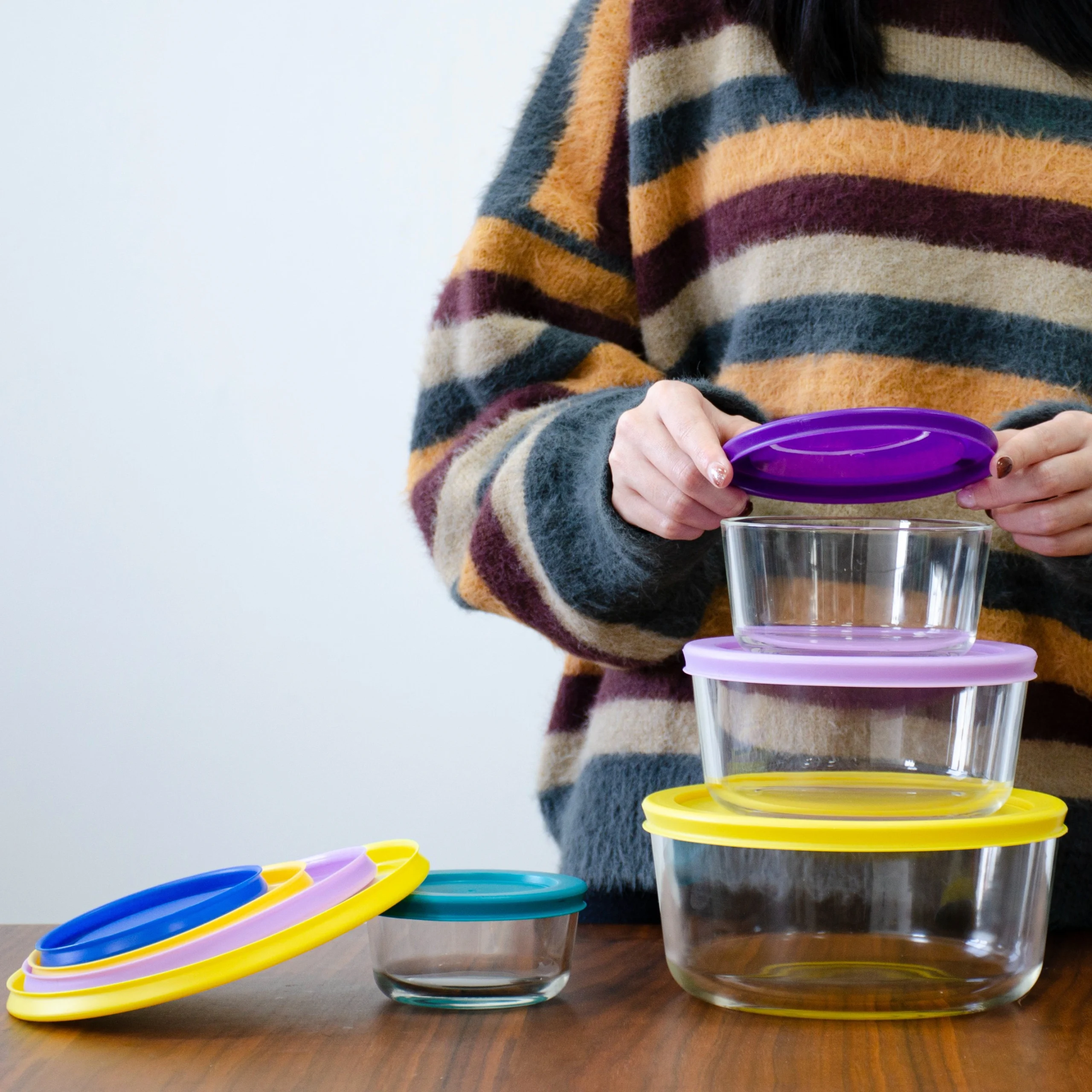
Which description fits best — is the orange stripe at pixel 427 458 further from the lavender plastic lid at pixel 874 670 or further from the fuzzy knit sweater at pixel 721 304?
the lavender plastic lid at pixel 874 670

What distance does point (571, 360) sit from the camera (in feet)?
2.30

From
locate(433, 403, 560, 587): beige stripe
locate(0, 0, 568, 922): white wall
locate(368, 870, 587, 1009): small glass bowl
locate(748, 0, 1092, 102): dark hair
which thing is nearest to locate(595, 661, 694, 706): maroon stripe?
locate(433, 403, 560, 587): beige stripe

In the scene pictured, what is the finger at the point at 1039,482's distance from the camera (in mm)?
503

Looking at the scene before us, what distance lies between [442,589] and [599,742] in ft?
3.00

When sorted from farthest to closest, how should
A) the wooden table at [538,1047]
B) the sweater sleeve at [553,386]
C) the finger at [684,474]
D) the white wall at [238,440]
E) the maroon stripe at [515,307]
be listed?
1. the white wall at [238,440]
2. the maroon stripe at [515,307]
3. the sweater sleeve at [553,386]
4. the finger at [684,474]
5. the wooden table at [538,1047]

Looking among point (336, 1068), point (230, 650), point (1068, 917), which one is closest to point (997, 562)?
point (1068, 917)

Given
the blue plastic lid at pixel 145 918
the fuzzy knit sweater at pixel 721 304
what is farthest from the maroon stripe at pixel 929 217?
the blue plastic lid at pixel 145 918

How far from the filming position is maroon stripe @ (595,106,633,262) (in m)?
0.73

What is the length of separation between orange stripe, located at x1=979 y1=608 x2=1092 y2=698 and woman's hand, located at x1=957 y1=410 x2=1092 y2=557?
0.12 metres

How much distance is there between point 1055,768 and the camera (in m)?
0.65

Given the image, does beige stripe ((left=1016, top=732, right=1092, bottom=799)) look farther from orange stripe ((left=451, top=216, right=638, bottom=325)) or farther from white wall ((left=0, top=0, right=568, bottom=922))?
white wall ((left=0, top=0, right=568, bottom=922))

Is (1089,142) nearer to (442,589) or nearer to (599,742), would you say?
(599,742)

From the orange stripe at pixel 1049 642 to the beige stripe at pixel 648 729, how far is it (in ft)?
0.51

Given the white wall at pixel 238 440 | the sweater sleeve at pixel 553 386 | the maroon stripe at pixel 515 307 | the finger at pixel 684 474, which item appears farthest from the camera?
the white wall at pixel 238 440
